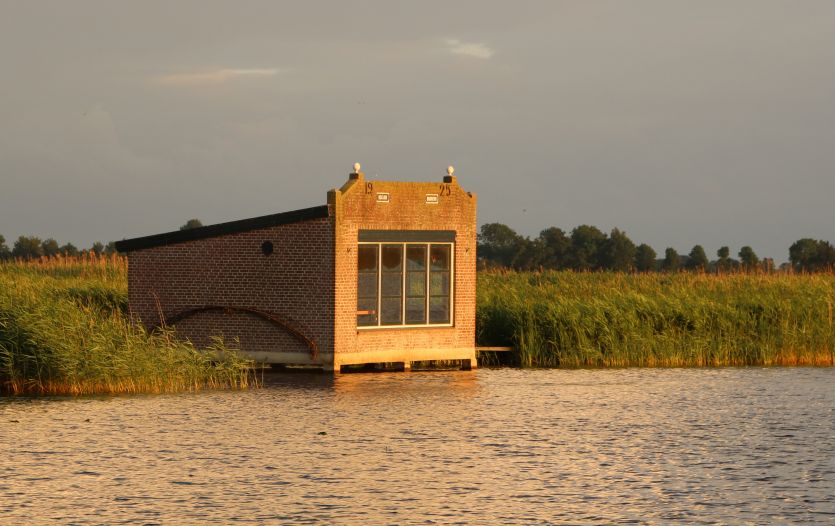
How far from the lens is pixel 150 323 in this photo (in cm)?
3356

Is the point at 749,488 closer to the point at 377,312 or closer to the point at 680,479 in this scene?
the point at 680,479

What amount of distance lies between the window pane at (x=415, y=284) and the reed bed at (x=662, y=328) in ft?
13.8

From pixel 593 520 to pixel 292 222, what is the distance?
18.3 m

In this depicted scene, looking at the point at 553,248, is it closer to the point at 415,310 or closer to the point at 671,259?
the point at 671,259

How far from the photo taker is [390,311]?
1291 inches

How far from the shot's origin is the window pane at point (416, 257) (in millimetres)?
33000

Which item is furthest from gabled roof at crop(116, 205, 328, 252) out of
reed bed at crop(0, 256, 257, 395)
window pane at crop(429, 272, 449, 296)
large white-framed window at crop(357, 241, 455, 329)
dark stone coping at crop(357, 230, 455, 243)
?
reed bed at crop(0, 256, 257, 395)

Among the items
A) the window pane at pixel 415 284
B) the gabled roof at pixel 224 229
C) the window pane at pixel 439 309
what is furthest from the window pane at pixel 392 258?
the gabled roof at pixel 224 229

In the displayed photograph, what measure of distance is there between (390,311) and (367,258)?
144 centimetres

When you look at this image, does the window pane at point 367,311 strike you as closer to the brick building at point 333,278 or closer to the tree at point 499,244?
the brick building at point 333,278

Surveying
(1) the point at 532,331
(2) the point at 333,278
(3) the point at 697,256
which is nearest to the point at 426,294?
(2) the point at 333,278

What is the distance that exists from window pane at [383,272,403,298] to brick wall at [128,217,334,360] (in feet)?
5.49

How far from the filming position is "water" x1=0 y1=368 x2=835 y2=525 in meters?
15.5

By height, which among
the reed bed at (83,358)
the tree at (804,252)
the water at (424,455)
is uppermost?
the tree at (804,252)
